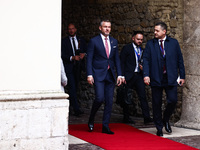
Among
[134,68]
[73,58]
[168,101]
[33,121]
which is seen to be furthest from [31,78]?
[73,58]

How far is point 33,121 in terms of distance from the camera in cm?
570

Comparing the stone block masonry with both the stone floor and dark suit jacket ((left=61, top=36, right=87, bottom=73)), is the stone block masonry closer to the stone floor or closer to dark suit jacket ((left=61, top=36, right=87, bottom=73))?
the stone floor

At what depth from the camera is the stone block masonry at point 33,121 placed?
218 inches

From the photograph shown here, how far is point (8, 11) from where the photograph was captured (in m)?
5.61

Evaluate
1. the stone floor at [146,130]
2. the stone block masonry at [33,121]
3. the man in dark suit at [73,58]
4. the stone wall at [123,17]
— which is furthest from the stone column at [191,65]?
the stone block masonry at [33,121]

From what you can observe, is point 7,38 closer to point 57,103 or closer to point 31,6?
point 31,6

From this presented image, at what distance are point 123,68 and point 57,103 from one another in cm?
371

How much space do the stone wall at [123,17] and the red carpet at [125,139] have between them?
1943mm

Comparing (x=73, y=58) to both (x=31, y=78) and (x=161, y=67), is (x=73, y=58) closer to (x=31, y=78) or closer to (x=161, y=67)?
(x=161, y=67)

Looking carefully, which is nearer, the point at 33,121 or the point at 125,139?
the point at 33,121

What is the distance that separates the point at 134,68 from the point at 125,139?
92.4 inches

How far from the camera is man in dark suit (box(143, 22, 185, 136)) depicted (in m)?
7.75

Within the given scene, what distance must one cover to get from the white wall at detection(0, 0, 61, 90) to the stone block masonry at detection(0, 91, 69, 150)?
0.46ft

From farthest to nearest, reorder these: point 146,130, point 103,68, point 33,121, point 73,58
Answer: point 73,58, point 146,130, point 103,68, point 33,121
